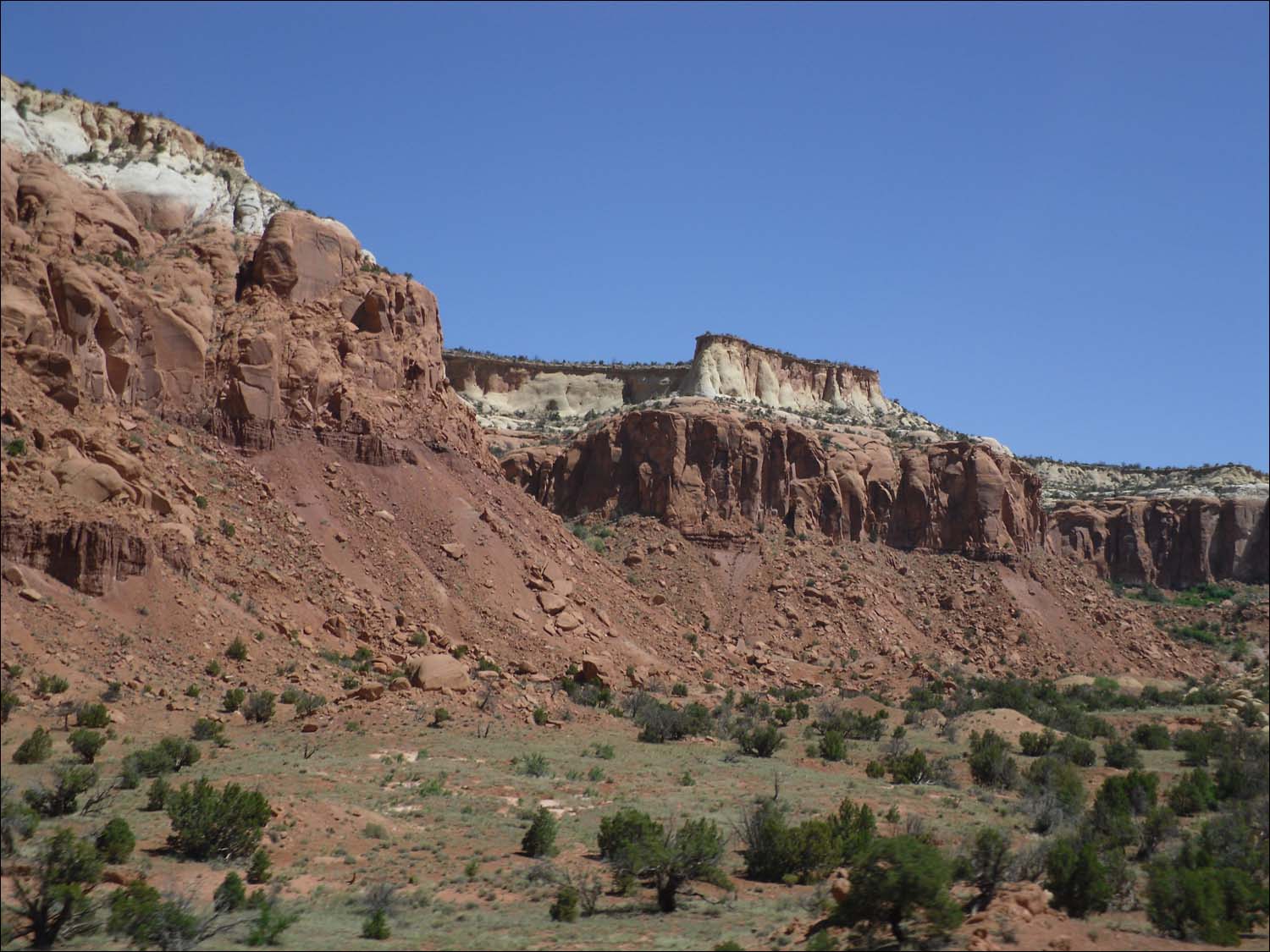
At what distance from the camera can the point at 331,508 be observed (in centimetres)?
5094

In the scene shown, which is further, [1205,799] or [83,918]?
[1205,799]

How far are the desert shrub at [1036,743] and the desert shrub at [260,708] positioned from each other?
27.3m

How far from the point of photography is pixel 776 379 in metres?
104

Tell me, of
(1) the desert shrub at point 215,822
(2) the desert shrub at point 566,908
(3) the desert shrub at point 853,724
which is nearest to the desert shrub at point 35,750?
(1) the desert shrub at point 215,822

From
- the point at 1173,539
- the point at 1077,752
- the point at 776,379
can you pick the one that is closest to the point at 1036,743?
the point at 1077,752

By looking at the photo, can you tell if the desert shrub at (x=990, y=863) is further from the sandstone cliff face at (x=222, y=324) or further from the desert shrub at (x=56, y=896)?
the sandstone cliff face at (x=222, y=324)

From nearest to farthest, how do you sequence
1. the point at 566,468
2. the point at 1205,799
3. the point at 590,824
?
the point at 590,824, the point at 1205,799, the point at 566,468

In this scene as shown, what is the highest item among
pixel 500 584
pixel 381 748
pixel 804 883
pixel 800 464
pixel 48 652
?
pixel 800 464

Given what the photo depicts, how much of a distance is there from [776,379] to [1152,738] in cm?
5764

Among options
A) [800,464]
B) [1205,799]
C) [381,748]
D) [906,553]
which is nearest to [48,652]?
[381,748]

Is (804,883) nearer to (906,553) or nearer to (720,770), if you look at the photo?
(720,770)

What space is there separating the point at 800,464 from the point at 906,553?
974 centimetres

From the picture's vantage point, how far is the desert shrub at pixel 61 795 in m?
27.0

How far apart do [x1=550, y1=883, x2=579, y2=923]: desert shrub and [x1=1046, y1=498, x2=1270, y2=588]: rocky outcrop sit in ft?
294
